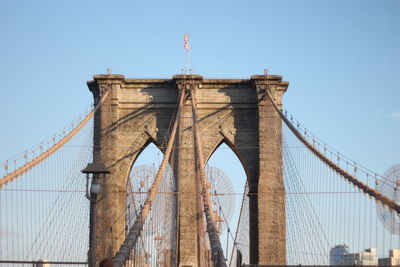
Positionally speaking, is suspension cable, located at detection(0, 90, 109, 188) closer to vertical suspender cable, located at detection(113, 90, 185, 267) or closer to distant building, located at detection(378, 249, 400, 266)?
vertical suspender cable, located at detection(113, 90, 185, 267)

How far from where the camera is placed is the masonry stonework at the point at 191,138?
3584 cm

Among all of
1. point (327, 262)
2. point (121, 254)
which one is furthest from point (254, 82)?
point (121, 254)

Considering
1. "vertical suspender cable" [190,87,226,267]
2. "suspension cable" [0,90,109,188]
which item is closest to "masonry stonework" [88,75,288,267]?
"vertical suspender cable" [190,87,226,267]

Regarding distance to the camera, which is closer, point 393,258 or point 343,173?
point 393,258

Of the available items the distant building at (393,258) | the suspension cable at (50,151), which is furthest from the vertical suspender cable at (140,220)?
the distant building at (393,258)

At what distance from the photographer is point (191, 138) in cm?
3725

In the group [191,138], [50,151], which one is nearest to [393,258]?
[50,151]

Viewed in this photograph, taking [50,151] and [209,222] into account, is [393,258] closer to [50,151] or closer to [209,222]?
[209,222]

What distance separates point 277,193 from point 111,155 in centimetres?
668

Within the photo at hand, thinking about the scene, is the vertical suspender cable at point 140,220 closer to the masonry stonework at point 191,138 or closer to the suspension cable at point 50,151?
the masonry stonework at point 191,138

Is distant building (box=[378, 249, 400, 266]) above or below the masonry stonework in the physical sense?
below

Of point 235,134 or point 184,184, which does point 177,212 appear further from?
point 235,134

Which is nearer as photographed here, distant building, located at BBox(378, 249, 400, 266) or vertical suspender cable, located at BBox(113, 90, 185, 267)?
vertical suspender cable, located at BBox(113, 90, 185, 267)

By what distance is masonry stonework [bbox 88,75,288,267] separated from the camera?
3584cm
